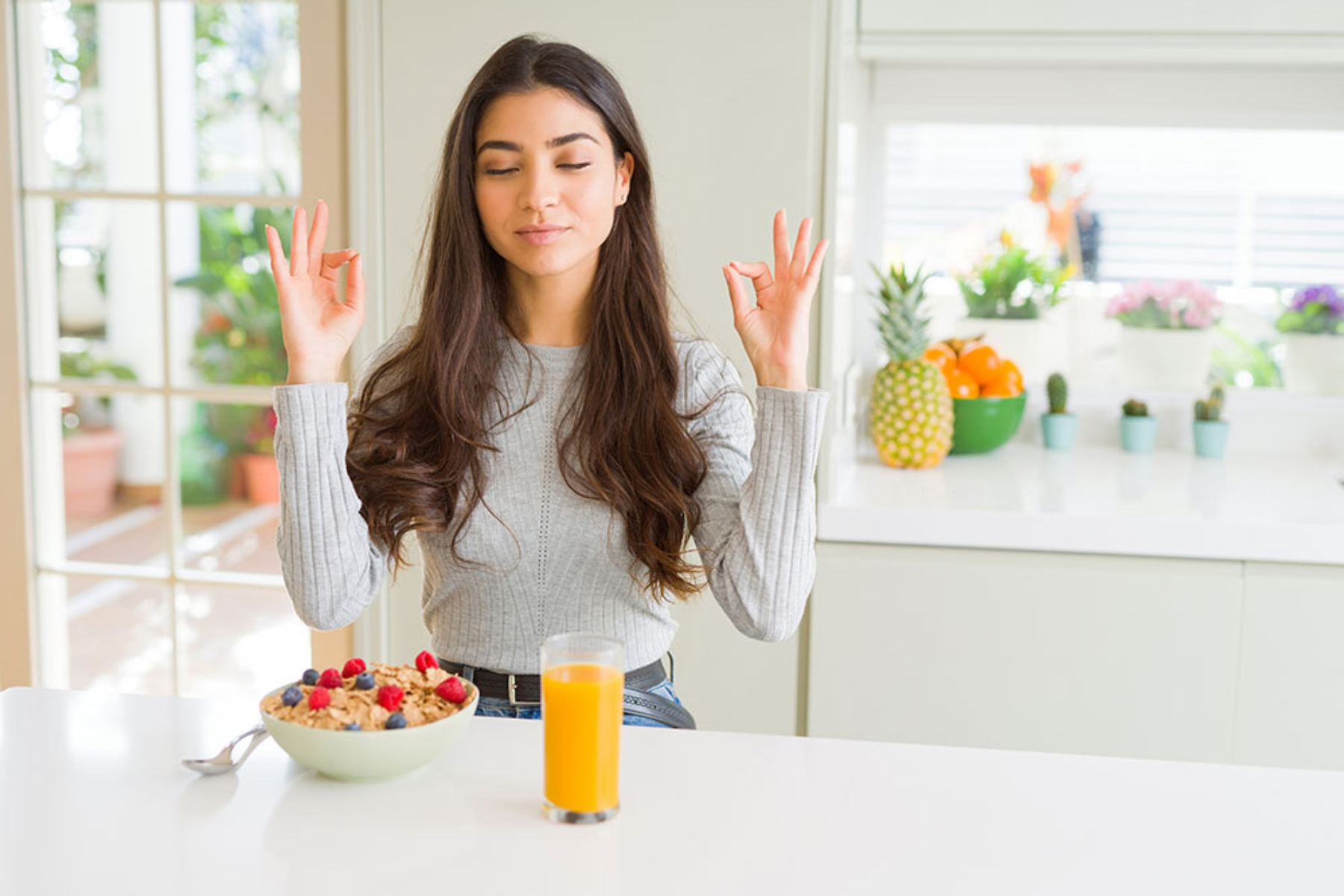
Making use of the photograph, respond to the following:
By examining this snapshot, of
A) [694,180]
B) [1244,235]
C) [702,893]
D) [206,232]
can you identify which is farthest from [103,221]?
[702,893]

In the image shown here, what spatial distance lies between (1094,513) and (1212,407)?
0.73 m

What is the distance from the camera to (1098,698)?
207cm

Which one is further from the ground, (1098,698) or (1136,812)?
(1136,812)

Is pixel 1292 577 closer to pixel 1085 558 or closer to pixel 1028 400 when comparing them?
pixel 1085 558

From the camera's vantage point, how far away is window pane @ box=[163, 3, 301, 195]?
5430 millimetres

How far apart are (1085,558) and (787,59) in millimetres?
915

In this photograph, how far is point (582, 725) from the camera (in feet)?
3.38

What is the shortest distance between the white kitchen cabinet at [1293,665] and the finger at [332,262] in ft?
4.72

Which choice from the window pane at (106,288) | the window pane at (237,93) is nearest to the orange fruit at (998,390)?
the window pane at (237,93)

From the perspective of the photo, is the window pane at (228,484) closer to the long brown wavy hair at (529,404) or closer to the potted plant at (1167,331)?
the potted plant at (1167,331)

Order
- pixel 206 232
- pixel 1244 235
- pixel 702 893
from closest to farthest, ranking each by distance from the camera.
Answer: pixel 702 893 → pixel 1244 235 → pixel 206 232

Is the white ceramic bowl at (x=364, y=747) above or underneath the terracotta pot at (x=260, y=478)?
above

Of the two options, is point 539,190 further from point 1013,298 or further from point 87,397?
point 87,397

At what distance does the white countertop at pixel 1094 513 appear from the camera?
201cm
